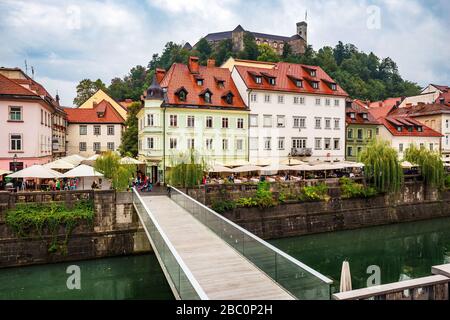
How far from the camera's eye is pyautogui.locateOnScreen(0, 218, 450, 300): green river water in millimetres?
17625

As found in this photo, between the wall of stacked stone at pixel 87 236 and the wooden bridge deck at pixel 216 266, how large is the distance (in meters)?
4.42

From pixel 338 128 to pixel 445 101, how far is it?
1103 inches

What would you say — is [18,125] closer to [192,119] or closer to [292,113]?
[192,119]

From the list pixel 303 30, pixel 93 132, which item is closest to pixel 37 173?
pixel 93 132

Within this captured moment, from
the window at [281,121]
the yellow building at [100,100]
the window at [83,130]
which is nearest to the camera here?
the window at [281,121]

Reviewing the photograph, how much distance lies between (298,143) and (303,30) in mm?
119968

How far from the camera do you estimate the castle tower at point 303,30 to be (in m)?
148

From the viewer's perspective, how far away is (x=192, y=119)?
1423 inches

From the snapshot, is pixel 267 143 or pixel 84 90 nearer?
pixel 267 143

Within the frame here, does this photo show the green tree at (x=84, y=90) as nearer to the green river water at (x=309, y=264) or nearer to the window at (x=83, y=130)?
the window at (x=83, y=130)

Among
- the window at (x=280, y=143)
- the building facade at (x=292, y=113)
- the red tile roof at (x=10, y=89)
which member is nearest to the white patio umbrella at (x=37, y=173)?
the red tile roof at (x=10, y=89)

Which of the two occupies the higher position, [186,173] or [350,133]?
[350,133]

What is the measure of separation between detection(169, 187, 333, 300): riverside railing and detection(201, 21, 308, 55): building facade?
116924 millimetres
